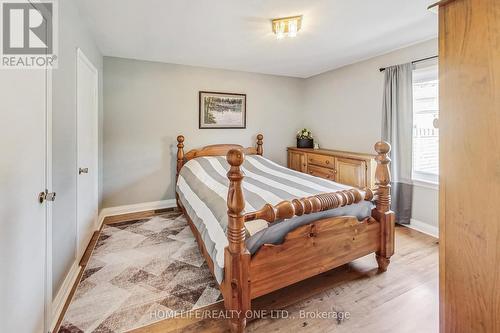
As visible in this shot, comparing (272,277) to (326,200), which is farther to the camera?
(326,200)

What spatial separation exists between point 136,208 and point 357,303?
10.7ft

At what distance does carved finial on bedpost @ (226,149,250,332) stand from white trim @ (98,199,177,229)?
8.59ft

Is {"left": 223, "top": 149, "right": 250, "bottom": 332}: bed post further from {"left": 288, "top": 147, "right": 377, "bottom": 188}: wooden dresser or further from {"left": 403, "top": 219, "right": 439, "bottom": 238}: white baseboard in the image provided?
{"left": 403, "top": 219, "right": 439, "bottom": 238}: white baseboard

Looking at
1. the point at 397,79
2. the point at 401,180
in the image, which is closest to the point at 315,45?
the point at 397,79

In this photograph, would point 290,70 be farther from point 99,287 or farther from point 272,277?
point 99,287

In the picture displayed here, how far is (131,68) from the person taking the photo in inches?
142

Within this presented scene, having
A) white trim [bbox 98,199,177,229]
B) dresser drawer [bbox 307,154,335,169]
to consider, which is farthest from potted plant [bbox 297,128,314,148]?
white trim [bbox 98,199,177,229]

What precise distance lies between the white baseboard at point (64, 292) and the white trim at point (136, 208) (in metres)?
1.31

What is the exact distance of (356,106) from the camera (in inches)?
151

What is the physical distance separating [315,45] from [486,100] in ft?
8.83

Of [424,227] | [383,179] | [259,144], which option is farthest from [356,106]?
[383,179]

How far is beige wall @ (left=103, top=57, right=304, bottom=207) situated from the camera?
3.55 meters

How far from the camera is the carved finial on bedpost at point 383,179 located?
6.85ft

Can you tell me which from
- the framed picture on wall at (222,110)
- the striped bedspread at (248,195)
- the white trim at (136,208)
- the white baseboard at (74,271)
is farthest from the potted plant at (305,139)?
the white baseboard at (74,271)
